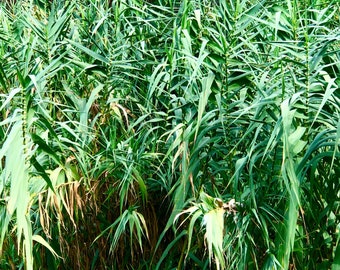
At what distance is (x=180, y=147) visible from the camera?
296 cm

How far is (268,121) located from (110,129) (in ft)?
2.65

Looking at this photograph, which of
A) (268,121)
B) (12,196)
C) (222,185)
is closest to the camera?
(12,196)

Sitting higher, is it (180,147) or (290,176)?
(180,147)

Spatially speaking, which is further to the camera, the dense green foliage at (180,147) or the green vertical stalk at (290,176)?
the dense green foliage at (180,147)

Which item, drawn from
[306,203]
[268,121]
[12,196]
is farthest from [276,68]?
[12,196]

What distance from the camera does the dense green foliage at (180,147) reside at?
276 centimetres

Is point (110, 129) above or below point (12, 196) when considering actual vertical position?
above

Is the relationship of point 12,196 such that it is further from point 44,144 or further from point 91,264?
point 91,264

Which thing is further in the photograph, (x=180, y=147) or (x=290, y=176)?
(x=180, y=147)

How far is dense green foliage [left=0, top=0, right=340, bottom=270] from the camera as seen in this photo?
2758mm

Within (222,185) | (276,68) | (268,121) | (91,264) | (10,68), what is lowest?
(91,264)

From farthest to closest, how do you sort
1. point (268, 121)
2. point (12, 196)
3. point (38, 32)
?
1. point (38, 32)
2. point (268, 121)
3. point (12, 196)

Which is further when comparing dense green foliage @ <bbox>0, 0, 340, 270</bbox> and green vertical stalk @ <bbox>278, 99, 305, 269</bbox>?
dense green foliage @ <bbox>0, 0, 340, 270</bbox>

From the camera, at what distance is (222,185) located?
3.19m
